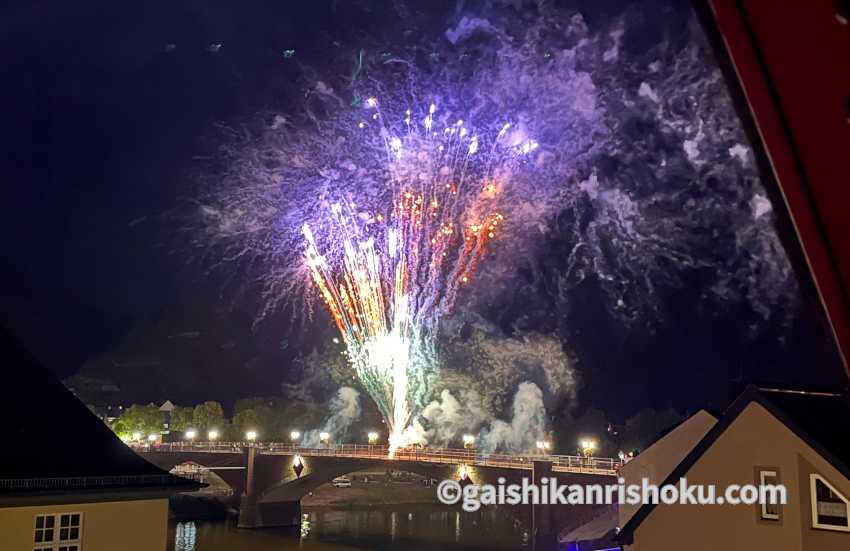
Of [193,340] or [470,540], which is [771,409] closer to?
[470,540]

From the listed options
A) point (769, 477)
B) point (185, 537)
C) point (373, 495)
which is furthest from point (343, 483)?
point (769, 477)

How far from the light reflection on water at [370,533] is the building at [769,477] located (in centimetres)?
3849

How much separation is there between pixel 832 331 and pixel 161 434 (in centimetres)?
10250

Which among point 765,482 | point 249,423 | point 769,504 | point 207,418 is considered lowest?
point 769,504

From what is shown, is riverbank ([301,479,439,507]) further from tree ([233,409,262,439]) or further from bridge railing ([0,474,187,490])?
bridge railing ([0,474,187,490])

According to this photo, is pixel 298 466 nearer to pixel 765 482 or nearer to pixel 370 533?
pixel 370 533

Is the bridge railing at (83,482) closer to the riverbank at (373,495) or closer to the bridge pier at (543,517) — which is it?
the bridge pier at (543,517)

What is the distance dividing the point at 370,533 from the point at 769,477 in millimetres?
50844

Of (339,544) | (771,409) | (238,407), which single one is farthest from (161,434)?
(771,409)

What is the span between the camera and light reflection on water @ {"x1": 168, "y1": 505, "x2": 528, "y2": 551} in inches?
2243

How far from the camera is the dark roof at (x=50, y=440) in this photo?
58.5 ft

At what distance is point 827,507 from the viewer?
16438 millimetres

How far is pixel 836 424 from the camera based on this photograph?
17.6m

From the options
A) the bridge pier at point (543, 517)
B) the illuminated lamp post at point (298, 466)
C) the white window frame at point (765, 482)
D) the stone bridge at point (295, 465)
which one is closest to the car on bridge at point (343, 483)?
the stone bridge at point (295, 465)
